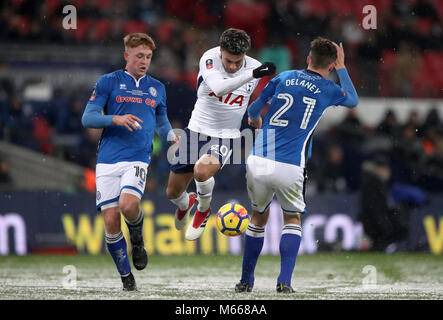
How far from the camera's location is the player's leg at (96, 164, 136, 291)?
295 inches

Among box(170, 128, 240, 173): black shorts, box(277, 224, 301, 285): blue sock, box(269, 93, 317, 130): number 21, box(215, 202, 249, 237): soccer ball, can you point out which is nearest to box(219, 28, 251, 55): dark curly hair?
box(269, 93, 317, 130): number 21

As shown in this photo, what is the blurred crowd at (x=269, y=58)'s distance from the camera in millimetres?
14633

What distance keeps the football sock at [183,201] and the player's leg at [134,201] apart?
127cm

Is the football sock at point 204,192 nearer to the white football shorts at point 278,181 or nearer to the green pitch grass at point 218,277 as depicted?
the green pitch grass at point 218,277

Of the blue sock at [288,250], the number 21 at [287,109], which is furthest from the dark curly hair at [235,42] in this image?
the blue sock at [288,250]

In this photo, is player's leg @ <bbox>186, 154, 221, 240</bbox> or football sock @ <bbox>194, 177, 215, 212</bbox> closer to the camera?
player's leg @ <bbox>186, 154, 221, 240</bbox>

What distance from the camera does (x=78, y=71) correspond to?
17.2 m

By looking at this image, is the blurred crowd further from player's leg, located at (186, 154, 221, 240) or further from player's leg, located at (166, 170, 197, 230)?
player's leg, located at (186, 154, 221, 240)

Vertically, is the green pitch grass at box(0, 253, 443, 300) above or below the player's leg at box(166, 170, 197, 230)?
below

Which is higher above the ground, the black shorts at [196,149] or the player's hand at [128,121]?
the player's hand at [128,121]

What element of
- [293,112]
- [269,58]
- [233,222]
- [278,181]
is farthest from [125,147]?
[269,58]
